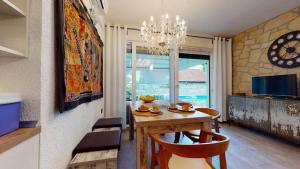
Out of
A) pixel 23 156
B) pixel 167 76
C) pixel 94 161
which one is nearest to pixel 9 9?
pixel 23 156

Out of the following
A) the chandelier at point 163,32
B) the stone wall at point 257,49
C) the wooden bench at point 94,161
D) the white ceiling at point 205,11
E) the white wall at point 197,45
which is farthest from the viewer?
the white wall at point 197,45

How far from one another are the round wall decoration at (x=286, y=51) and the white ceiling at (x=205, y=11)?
1.91ft

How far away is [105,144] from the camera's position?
4.65 feet

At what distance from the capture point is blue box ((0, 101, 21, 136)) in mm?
678

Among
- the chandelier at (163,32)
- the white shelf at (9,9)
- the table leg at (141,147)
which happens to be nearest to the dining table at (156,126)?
the table leg at (141,147)

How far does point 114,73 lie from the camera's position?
3344 mm

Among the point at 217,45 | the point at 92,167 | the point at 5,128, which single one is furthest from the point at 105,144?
the point at 217,45

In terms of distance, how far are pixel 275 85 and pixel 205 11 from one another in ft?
7.16

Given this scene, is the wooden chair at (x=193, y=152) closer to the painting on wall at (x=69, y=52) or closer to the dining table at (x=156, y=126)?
the dining table at (x=156, y=126)

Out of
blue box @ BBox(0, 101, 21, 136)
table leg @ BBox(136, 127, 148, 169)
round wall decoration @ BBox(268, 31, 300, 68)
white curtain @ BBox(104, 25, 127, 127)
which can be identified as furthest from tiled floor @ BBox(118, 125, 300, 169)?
round wall decoration @ BBox(268, 31, 300, 68)

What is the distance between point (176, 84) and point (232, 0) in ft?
7.11

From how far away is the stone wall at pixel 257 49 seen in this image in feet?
9.47

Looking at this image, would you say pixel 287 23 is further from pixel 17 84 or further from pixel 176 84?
pixel 17 84

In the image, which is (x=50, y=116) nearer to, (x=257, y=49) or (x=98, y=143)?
(x=98, y=143)
